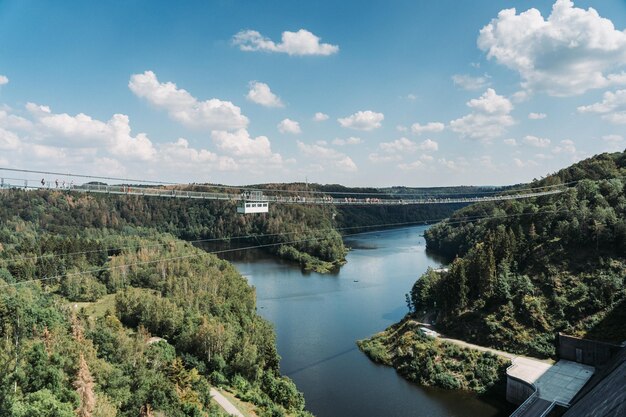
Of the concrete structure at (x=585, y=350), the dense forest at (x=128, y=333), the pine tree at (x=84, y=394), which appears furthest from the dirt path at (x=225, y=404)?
the concrete structure at (x=585, y=350)

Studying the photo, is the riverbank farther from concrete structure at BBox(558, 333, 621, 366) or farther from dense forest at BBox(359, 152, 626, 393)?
concrete structure at BBox(558, 333, 621, 366)

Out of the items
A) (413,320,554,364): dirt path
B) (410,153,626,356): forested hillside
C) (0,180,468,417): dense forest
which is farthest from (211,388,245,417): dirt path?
(410,153,626,356): forested hillside

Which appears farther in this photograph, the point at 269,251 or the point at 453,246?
the point at 269,251

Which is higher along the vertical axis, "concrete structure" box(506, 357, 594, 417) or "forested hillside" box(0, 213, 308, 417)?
"forested hillside" box(0, 213, 308, 417)

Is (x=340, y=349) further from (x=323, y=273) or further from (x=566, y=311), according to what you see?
(x=323, y=273)

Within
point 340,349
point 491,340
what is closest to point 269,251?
point 340,349

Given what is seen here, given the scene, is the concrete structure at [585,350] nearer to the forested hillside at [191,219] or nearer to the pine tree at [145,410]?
the pine tree at [145,410]

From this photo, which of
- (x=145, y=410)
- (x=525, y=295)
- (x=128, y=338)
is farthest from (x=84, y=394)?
(x=525, y=295)
